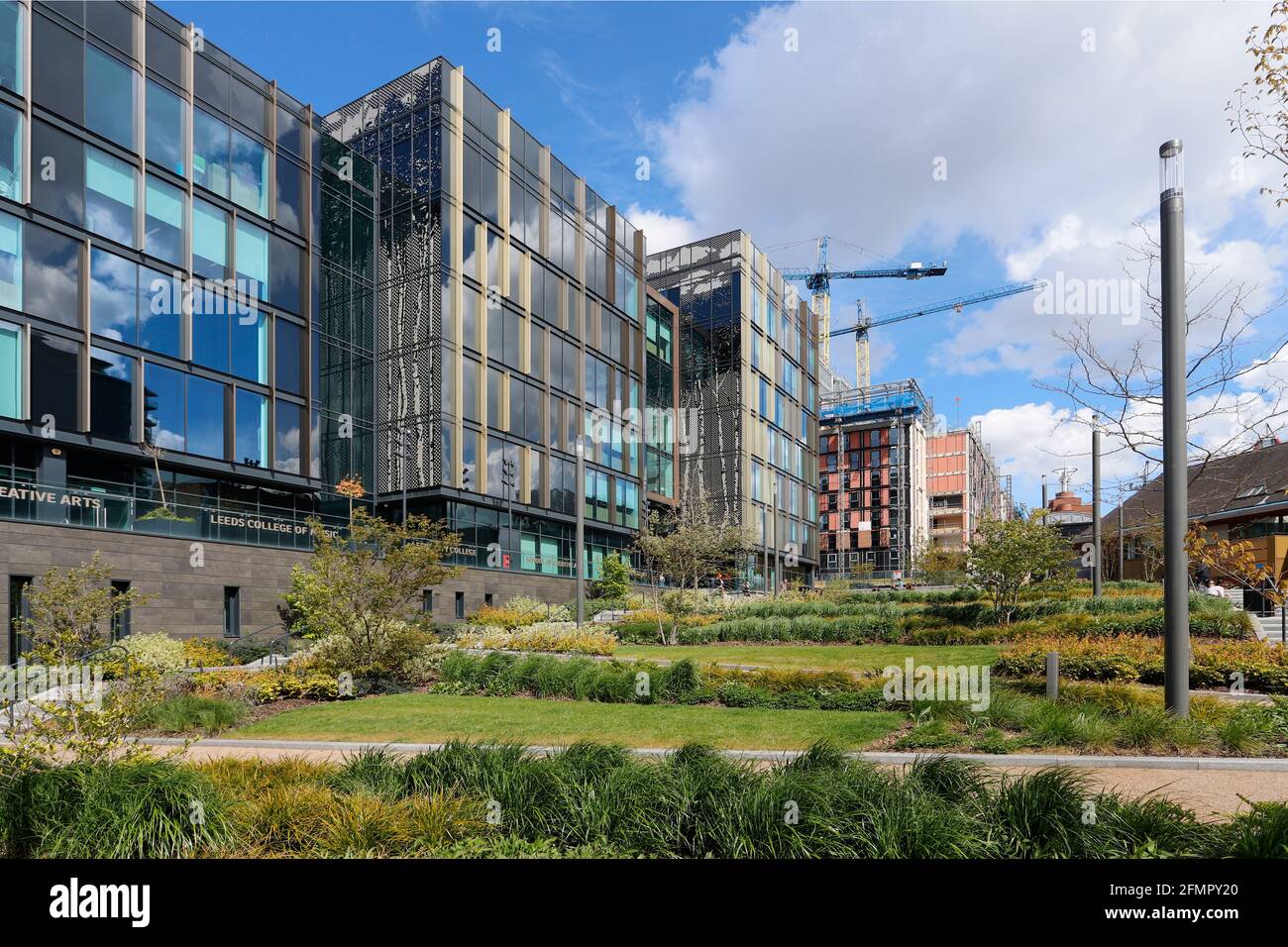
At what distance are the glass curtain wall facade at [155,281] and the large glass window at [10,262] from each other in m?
0.04

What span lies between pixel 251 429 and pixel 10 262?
8.96m

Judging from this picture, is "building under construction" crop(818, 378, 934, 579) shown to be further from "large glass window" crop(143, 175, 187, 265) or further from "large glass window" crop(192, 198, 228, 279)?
"large glass window" crop(143, 175, 187, 265)

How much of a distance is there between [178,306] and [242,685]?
17.3m

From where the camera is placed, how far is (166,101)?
27672 mm

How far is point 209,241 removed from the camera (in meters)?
28.8

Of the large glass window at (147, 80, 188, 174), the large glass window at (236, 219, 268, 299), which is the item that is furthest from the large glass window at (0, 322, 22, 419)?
the large glass window at (236, 219, 268, 299)

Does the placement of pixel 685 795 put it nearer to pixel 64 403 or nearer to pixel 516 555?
pixel 64 403

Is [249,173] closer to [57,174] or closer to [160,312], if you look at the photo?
[160,312]

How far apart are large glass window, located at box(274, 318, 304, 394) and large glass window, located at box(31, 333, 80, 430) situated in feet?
24.8

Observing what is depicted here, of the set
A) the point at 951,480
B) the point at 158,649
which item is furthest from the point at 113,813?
the point at 951,480

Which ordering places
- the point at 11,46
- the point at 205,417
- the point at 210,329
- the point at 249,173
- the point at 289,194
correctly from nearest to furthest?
1. the point at 11,46
2. the point at 205,417
3. the point at 210,329
4. the point at 249,173
5. the point at 289,194

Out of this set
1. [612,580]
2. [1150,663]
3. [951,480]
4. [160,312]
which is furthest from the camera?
[951,480]

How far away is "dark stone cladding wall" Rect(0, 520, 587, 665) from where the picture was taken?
19.6m

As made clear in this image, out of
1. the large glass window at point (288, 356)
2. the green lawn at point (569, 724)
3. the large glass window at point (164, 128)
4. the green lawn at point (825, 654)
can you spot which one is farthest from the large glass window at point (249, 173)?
the green lawn at point (569, 724)
